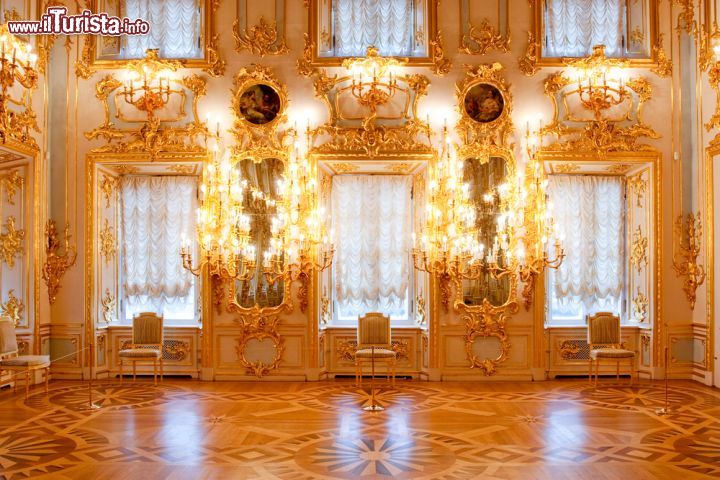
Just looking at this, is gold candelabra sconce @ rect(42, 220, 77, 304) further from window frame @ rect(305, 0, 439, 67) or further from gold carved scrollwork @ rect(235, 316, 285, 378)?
window frame @ rect(305, 0, 439, 67)

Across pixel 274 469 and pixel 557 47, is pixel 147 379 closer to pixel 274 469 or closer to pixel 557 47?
pixel 274 469

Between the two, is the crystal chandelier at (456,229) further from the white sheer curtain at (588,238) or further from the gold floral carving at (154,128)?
the gold floral carving at (154,128)

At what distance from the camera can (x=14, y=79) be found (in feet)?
27.8

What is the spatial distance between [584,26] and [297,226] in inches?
202

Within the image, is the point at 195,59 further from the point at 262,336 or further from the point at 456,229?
the point at 456,229

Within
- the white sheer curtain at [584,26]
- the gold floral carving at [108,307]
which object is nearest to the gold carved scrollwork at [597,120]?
the white sheer curtain at [584,26]

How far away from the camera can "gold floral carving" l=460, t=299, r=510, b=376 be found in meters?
9.38

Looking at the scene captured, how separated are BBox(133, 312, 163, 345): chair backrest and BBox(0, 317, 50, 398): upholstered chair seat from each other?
1.29 metres

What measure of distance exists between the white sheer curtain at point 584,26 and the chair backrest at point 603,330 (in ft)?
12.5

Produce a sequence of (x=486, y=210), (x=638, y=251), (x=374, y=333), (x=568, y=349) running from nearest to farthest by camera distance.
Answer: (x=374, y=333) → (x=486, y=210) → (x=568, y=349) → (x=638, y=251)

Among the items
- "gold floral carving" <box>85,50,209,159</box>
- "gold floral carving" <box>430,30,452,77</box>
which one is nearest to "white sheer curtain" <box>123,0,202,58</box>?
"gold floral carving" <box>85,50,209,159</box>

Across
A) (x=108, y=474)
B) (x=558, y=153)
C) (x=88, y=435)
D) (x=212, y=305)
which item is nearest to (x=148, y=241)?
(x=212, y=305)

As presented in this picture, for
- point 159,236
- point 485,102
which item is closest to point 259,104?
point 159,236

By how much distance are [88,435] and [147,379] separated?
323cm
